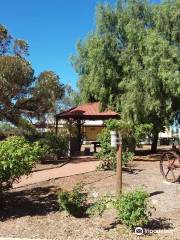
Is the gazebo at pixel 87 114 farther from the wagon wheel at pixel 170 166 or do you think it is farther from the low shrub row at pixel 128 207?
the low shrub row at pixel 128 207

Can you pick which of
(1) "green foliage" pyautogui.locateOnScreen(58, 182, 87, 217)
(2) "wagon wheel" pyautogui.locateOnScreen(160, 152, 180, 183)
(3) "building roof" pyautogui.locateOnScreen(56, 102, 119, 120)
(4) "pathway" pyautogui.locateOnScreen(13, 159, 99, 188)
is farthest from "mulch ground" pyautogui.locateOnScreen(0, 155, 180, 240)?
(3) "building roof" pyautogui.locateOnScreen(56, 102, 119, 120)

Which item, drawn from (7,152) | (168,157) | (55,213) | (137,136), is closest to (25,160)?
(7,152)

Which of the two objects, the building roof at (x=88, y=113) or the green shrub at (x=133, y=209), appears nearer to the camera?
the green shrub at (x=133, y=209)

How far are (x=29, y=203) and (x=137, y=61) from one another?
14145mm

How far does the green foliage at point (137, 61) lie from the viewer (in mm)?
22969

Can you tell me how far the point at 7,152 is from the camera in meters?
10.4

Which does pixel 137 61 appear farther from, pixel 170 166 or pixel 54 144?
pixel 170 166

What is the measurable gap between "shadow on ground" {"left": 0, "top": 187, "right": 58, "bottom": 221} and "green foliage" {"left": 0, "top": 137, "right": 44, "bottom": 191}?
670 millimetres

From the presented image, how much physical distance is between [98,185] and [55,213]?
9.63 ft

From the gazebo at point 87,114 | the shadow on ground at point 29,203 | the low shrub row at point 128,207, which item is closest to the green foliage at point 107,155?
the shadow on ground at point 29,203

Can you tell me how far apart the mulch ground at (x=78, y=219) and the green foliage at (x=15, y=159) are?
957mm

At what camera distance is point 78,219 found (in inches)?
404

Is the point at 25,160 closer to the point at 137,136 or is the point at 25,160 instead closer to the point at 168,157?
the point at 168,157

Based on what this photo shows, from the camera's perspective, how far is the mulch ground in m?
9.19
